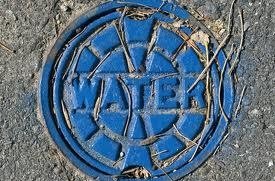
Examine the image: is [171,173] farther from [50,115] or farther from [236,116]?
[50,115]

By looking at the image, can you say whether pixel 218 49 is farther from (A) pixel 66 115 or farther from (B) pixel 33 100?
(B) pixel 33 100

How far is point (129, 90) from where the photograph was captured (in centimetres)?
248

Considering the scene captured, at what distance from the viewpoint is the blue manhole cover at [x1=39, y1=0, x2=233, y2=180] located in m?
2.47

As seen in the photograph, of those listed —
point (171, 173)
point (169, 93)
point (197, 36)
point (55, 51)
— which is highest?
point (55, 51)

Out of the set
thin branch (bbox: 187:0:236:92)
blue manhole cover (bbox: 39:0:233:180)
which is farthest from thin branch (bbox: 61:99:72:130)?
thin branch (bbox: 187:0:236:92)

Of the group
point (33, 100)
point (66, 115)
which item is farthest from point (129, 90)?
point (33, 100)

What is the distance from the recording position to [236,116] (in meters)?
2.54

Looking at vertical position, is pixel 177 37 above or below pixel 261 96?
above

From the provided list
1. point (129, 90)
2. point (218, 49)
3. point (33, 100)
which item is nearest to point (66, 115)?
point (33, 100)

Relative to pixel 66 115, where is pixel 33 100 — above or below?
above

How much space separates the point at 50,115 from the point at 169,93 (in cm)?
67

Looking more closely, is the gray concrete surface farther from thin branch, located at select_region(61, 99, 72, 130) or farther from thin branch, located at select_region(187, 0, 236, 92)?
thin branch, located at select_region(61, 99, 72, 130)

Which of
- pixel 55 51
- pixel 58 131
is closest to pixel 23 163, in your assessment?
pixel 58 131

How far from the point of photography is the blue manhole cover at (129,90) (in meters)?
2.47
